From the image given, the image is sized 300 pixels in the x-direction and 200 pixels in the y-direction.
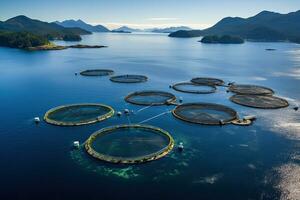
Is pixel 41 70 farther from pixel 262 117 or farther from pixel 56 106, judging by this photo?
pixel 262 117

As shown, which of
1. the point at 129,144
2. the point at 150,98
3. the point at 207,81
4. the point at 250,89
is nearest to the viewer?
the point at 129,144

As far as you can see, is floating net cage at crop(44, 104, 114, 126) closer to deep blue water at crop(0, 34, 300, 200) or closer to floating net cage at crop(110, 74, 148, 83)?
deep blue water at crop(0, 34, 300, 200)

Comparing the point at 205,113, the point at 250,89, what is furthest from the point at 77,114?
the point at 250,89

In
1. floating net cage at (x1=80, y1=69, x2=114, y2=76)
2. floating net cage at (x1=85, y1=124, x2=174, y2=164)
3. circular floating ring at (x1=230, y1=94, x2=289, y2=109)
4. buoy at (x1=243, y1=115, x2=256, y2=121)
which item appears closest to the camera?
floating net cage at (x1=85, y1=124, x2=174, y2=164)

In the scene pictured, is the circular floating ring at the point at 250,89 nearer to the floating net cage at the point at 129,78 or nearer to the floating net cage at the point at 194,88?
the floating net cage at the point at 194,88

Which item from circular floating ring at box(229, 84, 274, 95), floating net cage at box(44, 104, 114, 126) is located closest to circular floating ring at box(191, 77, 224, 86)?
circular floating ring at box(229, 84, 274, 95)

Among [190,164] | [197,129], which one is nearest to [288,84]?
[197,129]

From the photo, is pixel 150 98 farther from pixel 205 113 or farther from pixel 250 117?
pixel 250 117
